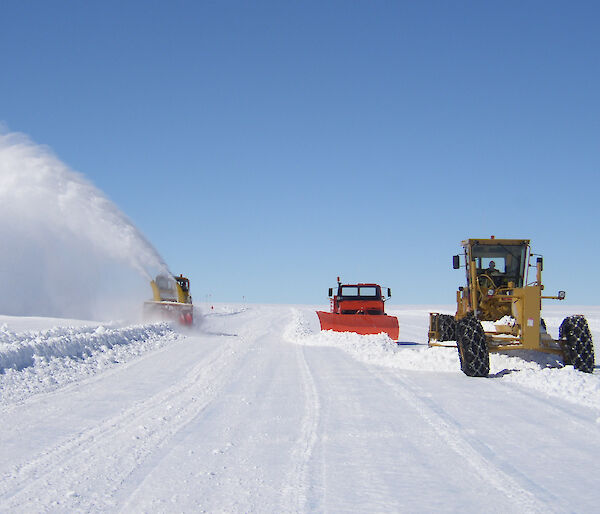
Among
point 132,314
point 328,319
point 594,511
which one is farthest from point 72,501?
point 132,314

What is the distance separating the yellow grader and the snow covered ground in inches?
19.1

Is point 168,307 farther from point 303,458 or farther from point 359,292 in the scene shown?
point 303,458

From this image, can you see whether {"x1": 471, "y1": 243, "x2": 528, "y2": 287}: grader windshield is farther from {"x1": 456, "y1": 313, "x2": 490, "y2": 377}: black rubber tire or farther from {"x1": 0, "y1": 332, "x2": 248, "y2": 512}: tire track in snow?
{"x1": 0, "y1": 332, "x2": 248, "y2": 512}: tire track in snow

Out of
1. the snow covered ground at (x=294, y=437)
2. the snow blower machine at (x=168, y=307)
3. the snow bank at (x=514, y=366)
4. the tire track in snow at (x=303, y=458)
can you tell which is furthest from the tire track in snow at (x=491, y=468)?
the snow blower machine at (x=168, y=307)

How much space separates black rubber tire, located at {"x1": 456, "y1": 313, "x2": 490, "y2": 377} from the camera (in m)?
10.1

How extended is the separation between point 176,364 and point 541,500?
8.81m

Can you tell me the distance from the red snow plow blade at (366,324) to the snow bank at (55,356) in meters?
5.58

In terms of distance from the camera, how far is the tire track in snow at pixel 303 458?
3.93m

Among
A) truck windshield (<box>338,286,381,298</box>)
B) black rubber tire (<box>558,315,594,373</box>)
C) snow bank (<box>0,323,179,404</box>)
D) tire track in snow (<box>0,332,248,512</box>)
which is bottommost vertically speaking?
tire track in snow (<box>0,332,248,512</box>)

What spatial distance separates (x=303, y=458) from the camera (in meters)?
4.98

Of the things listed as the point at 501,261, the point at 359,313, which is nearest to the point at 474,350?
the point at 501,261

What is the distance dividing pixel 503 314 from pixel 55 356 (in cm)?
873

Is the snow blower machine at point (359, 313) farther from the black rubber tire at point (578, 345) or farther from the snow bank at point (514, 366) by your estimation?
the black rubber tire at point (578, 345)

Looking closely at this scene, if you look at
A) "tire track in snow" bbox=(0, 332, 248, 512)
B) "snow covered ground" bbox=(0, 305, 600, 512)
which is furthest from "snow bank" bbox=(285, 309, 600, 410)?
"tire track in snow" bbox=(0, 332, 248, 512)
